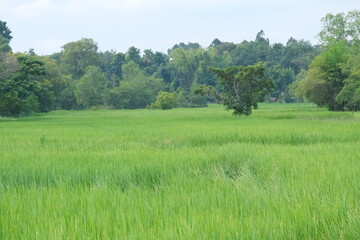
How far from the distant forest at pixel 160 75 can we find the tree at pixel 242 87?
2791 mm

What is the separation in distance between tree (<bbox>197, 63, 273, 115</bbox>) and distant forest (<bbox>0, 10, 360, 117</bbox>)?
2.79 m

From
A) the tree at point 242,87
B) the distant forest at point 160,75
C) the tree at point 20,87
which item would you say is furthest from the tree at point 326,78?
the tree at point 20,87

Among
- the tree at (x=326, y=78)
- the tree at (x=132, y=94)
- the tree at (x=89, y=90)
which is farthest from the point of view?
the tree at (x=132, y=94)

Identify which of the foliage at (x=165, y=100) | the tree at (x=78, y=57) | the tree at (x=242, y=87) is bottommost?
the foliage at (x=165, y=100)

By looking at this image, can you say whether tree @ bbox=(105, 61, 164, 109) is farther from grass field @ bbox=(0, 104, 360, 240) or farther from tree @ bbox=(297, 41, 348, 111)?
grass field @ bbox=(0, 104, 360, 240)

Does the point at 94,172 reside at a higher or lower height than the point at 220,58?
lower

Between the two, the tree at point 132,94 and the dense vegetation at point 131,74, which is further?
the tree at point 132,94

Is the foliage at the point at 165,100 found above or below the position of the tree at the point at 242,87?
below

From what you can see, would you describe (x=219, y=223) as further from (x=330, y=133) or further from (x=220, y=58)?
(x=220, y=58)

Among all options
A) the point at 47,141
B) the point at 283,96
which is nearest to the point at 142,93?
the point at 283,96

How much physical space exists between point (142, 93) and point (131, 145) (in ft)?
185

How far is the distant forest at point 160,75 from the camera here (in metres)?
30.1

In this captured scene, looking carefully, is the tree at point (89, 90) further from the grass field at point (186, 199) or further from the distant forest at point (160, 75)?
the grass field at point (186, 199)

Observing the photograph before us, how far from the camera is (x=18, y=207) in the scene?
3.57 m
